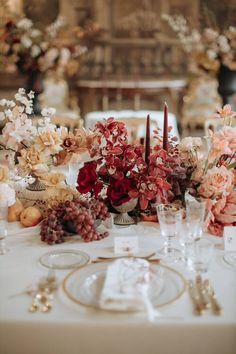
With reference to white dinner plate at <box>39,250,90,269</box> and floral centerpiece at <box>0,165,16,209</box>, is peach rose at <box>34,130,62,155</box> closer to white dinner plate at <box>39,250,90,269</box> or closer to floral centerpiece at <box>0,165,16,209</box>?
floral centerpiece at <box>0,165,16,209</box>

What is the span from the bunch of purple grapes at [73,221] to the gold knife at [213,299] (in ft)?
1.49

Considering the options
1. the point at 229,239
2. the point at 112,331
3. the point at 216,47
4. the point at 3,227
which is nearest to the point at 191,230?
the point at 229,239

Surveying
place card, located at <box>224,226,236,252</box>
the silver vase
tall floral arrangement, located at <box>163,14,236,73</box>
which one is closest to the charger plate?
place card, located at <box>224,226,236,252</box>

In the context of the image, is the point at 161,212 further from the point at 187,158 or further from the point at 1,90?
the point at 1,90

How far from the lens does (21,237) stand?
1.64 metres

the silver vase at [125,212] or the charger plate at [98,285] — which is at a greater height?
the silver vase at [125,212]

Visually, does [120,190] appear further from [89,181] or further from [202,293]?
[202,293]

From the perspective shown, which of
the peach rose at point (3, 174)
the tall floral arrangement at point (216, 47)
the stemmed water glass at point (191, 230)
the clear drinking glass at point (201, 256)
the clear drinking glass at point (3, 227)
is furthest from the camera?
the tall floral arrangement at point (216, 47)

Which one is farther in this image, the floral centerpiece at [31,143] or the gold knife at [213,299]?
the floral centerpiece at [31,143]

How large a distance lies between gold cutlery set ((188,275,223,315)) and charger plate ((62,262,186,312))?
3cm

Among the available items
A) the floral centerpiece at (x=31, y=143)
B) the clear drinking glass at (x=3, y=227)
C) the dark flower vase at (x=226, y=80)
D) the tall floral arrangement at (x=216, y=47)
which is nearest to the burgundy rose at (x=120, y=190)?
the floral centerpiece at (x=31, y=143)

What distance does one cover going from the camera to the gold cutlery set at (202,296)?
3.78 ft

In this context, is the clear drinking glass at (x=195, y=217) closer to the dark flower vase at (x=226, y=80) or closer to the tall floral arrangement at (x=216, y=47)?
the tall floral arrangement at (x=216, y=47)

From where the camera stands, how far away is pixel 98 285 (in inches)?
49.6
